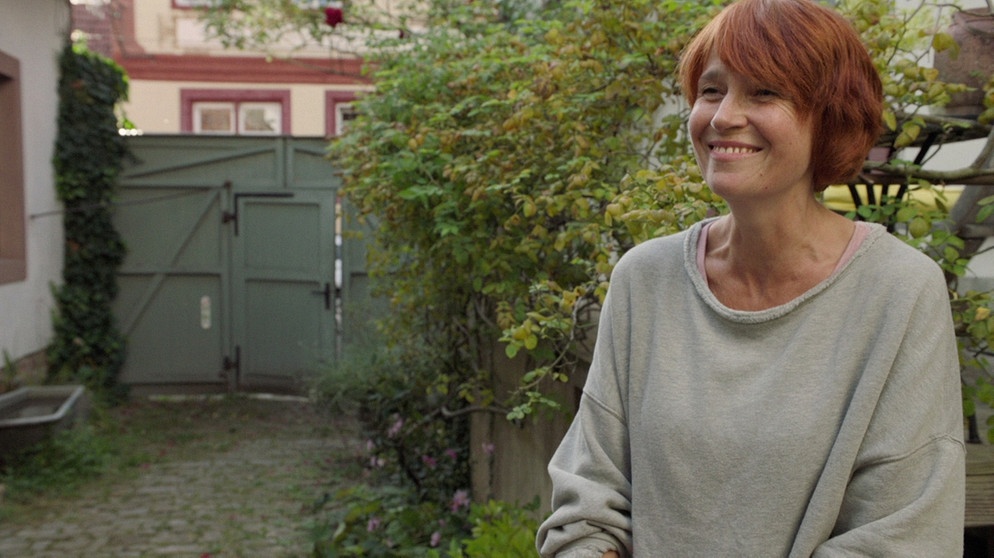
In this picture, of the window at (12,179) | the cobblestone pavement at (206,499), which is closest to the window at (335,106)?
the cobblestone pavement at (206,499)

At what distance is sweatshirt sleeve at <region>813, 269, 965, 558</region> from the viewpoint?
5.01 feet

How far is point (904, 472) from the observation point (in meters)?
1.54

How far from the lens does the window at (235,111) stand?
55.3ft

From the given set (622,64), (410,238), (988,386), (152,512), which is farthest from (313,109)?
(988,386)

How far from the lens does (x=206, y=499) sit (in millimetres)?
7598

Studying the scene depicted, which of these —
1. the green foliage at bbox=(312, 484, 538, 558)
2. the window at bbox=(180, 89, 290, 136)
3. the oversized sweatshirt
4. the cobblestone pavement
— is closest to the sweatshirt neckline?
the oversized sweatshirt

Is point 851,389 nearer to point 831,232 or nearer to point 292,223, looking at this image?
point 831,232

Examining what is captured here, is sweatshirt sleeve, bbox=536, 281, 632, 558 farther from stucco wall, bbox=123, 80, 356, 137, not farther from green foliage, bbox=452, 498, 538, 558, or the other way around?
stucco wall, bbox=123, 80, 356, 137

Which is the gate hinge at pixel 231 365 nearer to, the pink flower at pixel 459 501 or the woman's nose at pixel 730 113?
the pink flower at pixel 459 501

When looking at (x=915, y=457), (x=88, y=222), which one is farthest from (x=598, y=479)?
(x=88, y=222)

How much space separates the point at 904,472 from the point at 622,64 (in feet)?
7.16

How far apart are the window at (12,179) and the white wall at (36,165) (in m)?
0.13

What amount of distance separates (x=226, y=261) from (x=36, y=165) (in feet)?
7.81

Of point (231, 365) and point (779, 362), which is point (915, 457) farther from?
point (231, 365)
